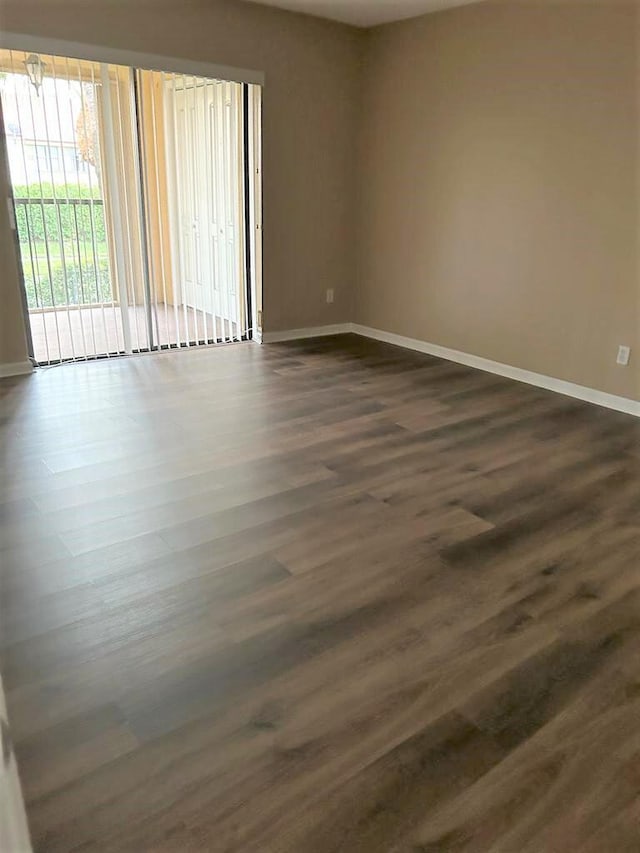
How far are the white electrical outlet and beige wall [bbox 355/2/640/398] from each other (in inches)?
1.7

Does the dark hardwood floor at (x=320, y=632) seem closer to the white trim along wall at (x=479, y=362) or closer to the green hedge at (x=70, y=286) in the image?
the white trim along wall at (x=479, y=362)

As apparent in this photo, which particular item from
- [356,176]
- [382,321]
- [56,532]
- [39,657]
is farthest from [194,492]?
[356,176]

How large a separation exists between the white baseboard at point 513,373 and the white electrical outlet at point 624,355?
226 millimetres

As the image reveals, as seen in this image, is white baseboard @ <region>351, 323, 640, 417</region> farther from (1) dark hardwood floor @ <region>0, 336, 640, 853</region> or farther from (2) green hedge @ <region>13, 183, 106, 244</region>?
(2) green hedge @ <region>13, 183, 106, 244</region>

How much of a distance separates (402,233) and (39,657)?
454 cm

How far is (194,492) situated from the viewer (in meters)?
2.97

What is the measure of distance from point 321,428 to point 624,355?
202 cm

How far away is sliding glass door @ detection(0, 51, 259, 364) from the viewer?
4.29 metres

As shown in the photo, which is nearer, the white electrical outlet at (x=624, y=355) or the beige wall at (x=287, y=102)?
the white electrical outlet at (x=624, y=355)

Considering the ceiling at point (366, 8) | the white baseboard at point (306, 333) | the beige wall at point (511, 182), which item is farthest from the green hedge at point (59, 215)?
the beige wall at point (511, 182)

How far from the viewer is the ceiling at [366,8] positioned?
181 inches

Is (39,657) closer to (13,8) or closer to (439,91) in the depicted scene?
(13,8)

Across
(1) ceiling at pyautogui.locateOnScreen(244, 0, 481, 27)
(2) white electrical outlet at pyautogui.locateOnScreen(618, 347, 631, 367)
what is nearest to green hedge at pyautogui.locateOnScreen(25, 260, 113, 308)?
(1) ceiling at pyautogui.locateOnScreen(244, 0, 481, 27)

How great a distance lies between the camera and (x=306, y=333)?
594 centimetres
